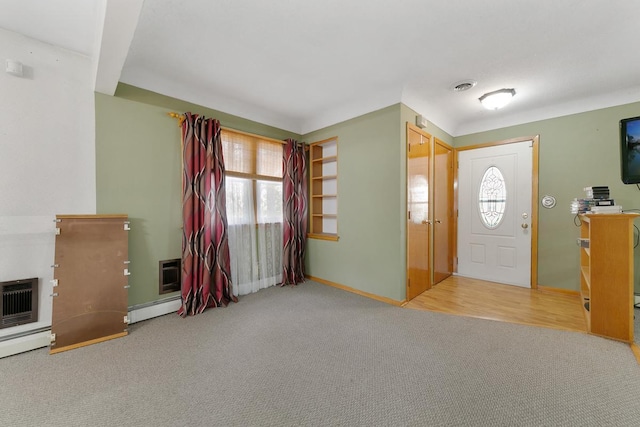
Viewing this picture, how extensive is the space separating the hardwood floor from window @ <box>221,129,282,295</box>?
6.69 feet

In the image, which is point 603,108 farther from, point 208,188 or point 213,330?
point 213,330

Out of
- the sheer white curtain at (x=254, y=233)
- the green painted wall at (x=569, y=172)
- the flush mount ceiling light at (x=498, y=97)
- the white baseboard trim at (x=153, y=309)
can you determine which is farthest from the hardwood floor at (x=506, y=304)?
the white baseboard trim at (x=153, y=309)

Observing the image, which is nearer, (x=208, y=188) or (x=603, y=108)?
(x=208, y=188)

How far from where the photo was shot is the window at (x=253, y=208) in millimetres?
3229

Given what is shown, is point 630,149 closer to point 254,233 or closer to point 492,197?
point 492,197

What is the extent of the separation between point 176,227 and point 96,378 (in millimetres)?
1468

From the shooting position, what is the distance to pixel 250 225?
339 centimetres

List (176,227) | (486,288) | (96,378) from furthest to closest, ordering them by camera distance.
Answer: (486,288) < (176,227) < (96,378)

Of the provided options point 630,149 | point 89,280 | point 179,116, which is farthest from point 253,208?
point 630,149

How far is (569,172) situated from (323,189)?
3.43 m

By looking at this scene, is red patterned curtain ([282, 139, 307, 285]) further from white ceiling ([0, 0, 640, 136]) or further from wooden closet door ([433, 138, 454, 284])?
wooden closet door ([433, 138, 454, 284])

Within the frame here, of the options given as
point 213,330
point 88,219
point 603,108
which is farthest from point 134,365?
point 603,108

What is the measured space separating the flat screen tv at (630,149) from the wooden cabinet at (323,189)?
3.48 m

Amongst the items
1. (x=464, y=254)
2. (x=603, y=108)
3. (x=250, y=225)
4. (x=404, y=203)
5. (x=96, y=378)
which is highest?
(x=603, y=108)
